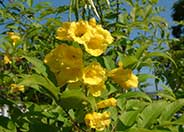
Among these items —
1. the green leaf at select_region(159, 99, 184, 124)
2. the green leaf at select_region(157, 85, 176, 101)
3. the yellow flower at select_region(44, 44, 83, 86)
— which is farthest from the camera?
the green leaf at select_region(157, 85, 176, 101)

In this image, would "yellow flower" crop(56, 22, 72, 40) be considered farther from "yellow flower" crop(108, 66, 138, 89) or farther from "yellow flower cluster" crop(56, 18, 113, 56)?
"yellow flower" crop(108, 66, 138, 89)

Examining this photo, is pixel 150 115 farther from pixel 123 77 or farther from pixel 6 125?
pixel 6 125

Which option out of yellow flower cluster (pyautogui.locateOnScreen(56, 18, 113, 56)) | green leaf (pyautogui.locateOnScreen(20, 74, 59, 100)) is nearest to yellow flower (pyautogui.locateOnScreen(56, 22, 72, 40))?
yellow flower cluster (pyautogui.locateOnScreen(56, 18, 113, 56))

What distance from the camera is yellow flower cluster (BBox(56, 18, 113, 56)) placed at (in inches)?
41.4

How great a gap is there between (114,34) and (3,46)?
772 mm

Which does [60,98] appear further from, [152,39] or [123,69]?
[152,39]

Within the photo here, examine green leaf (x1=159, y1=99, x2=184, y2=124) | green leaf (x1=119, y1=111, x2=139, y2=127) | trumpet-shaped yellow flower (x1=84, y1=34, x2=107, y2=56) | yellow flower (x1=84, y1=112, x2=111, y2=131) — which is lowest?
green leaf (x1=159, y1=99, x2=184, y2=124)

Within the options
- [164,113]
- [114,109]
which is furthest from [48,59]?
[164,113]

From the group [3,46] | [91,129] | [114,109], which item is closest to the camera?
[91,129]

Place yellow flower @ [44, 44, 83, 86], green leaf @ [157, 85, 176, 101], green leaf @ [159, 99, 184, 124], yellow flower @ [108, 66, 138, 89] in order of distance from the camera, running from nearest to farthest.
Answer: yellow flower @ [44, 44, 83, 86], yellow flower @ [108, 66, 138, 89], green leaf @ [159, 99, 184, 124], green leaf @ [157, 85, 176, 101]

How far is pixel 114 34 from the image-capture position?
161cm

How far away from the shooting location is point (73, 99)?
3.53ft

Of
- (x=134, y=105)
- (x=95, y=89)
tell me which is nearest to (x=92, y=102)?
(x=95, y=89)

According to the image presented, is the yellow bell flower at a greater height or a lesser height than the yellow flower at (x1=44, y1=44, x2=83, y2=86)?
lesser
